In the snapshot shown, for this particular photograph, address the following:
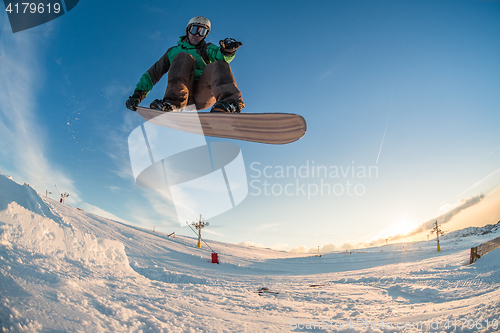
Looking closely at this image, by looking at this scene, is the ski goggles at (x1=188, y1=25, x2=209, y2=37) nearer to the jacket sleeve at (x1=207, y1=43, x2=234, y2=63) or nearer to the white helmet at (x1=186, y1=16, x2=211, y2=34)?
the white helmet at (x1=186, y1=16, x2=211, y2=34)

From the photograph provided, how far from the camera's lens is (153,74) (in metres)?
3.45

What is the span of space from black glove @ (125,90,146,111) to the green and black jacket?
0.06 m

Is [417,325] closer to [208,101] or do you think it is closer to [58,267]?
[208,101]

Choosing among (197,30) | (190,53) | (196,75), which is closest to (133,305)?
(196,75)

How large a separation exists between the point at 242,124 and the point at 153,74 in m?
1.92

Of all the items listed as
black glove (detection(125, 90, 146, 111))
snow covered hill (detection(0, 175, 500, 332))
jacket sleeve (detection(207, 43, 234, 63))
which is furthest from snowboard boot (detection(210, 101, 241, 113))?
snow covered hill (detection(0, 175, 500, 332))

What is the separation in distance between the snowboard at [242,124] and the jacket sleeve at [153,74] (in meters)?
0.43

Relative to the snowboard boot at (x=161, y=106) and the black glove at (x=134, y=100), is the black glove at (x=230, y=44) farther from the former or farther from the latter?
the black glove at (x=134, y=100)

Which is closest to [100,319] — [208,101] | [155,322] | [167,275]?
[155,322]

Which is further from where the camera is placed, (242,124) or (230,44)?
(242,124)

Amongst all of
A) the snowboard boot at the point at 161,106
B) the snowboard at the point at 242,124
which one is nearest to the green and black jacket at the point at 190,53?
the snowboard at the point at 242,124

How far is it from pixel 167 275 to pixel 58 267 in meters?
6.25

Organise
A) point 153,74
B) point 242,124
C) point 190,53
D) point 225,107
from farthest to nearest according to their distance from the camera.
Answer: point 153,74 < point 190,53 < point 242,124 < point 225,107

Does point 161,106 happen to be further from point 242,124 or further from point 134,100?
point 242,124
